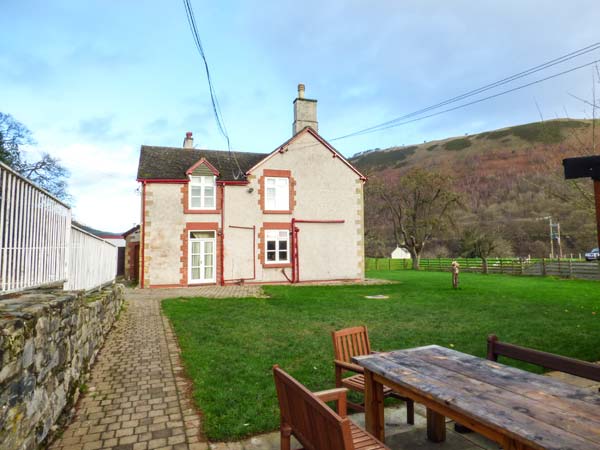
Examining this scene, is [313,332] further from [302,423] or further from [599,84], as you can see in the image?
[599,84]

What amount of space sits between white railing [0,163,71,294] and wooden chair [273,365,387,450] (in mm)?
3149

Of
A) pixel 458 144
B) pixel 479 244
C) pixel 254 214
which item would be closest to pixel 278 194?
pixel 254 214

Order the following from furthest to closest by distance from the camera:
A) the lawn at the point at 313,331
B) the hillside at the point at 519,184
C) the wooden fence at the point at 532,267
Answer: the wooden fence at the point at 532,267
the hillside at the point at 519,184
the lawn at the point at 313,331

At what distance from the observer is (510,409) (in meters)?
2.40

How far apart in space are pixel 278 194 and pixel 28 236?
53.0ft

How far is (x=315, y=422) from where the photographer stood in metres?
2.41

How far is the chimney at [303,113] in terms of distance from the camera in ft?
70.9

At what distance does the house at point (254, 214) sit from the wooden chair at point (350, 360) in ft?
49.4

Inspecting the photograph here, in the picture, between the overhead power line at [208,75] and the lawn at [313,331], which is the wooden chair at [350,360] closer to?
the lawn at [313,331]

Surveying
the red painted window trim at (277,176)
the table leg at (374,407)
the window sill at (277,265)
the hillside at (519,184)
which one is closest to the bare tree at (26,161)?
the red painted window trim at (277,176)

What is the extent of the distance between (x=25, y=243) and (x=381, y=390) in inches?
170

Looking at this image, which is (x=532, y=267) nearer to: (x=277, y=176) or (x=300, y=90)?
(x=277, y=176)

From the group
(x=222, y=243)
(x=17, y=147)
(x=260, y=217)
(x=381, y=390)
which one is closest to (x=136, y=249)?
(x=222, y=243)

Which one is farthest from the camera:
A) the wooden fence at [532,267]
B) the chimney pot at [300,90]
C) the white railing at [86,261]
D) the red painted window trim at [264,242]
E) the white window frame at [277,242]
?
the wooden fence at [532,267]
